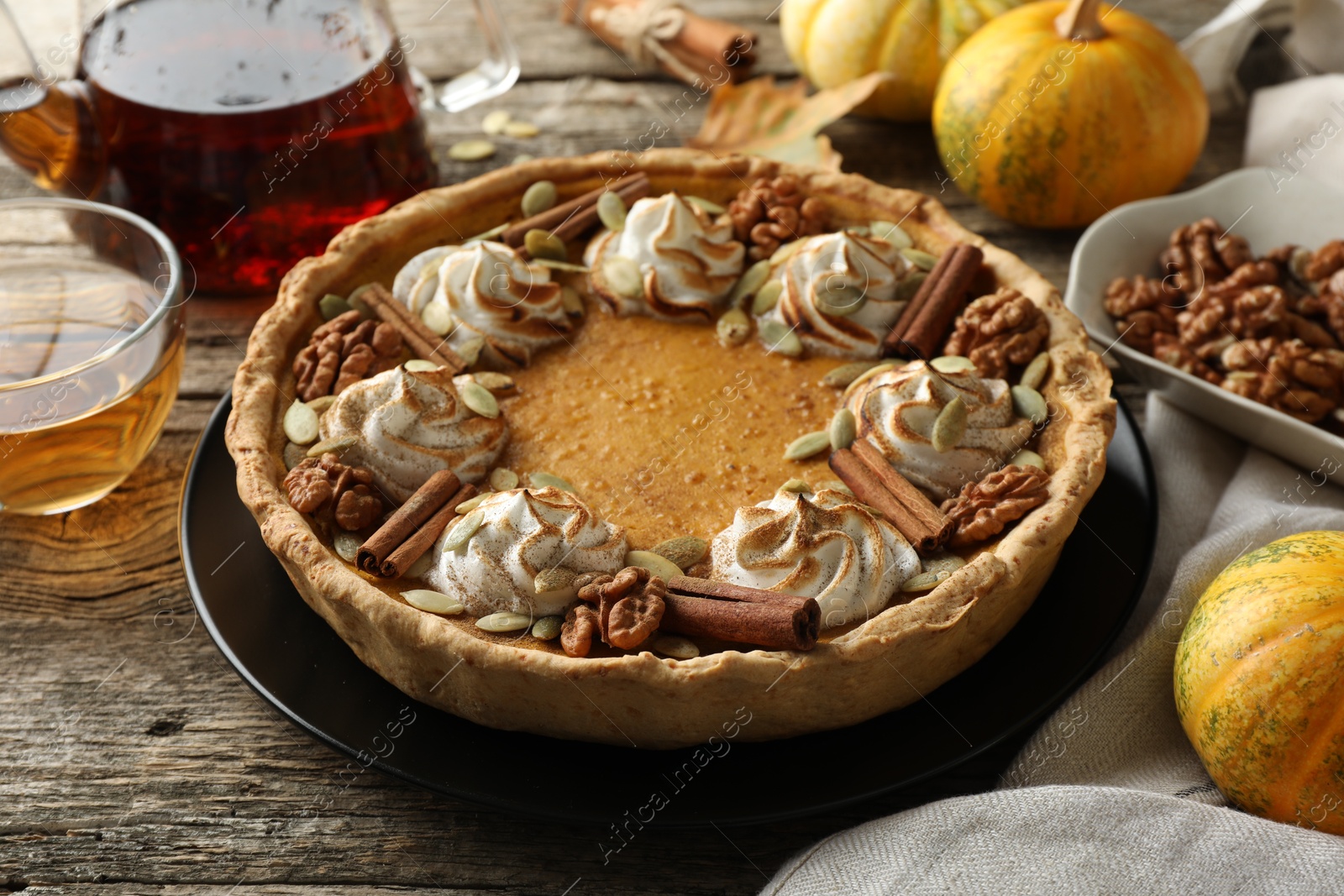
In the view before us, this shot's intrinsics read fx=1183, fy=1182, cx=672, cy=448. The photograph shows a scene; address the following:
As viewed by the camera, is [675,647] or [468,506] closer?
[675,647]

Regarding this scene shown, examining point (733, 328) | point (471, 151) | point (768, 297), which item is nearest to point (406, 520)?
point (733, 328)

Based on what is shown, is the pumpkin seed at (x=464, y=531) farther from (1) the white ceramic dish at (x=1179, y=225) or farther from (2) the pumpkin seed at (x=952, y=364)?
(1) the white ceramic dish at (x=1179, y=225)

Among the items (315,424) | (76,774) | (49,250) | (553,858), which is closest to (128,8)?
(49,250)

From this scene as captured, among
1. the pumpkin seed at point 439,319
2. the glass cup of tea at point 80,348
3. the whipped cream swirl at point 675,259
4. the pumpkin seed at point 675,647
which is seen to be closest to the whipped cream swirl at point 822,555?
the pumpkin seed at point 675,647

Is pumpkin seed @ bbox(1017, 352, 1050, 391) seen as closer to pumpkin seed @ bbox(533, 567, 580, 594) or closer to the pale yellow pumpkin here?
pumpkin seed @ bbox(533, 567, 580, 594)

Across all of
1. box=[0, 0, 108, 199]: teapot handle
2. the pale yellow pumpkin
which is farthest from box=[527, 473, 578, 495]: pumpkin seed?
the pale yellow pumpkin

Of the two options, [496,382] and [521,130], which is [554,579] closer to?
[496,382]

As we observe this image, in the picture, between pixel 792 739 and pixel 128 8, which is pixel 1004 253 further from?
pixel 128 8
